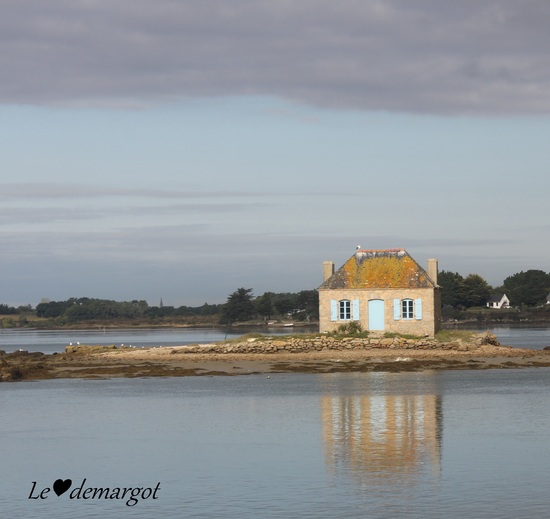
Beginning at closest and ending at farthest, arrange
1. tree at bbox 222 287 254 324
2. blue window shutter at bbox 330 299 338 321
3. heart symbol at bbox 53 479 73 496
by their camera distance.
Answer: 1. heart symbol at bbox 53 479 73 496
2. blue window shutter at bbox 330 299 338 321
3. tree at bbox 222 287 254 324

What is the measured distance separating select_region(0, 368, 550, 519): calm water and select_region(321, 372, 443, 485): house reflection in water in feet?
0.17

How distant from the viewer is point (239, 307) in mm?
133000

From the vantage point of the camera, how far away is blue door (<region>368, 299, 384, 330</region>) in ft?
170

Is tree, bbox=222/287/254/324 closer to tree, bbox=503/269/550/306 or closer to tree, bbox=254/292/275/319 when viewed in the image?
tree, bbox=254/292/275/319

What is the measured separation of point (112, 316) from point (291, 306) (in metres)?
49.6

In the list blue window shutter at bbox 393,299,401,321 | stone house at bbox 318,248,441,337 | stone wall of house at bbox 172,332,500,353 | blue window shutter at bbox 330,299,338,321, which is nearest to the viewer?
stone wall of house at bbox 172,332,500,353

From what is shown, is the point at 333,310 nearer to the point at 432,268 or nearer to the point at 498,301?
the point at 432,268

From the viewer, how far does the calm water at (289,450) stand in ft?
56.4

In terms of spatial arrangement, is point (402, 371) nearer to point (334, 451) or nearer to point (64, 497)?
point (334, 451)

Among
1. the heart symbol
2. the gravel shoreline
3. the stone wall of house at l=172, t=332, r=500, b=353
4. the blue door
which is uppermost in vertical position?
the blue door

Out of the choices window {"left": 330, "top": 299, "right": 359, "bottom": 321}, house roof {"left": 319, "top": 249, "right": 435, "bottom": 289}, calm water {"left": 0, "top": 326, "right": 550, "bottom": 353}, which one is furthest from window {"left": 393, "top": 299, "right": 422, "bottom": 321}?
calm water {"left": 0, "top": 326, "right": 550, "bottom": 353}

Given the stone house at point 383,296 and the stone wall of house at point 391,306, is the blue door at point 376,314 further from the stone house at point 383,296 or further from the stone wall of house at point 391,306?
the stone wall of house at point 391,306

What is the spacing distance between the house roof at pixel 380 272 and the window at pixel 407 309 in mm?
852

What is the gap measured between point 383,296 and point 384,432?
2709 centimetres
